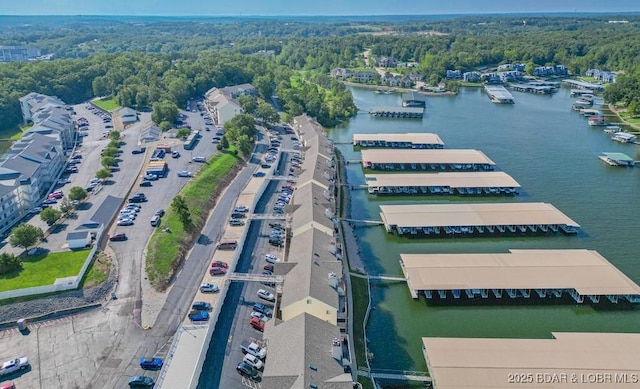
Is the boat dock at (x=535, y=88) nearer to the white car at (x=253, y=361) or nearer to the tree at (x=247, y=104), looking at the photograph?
the tree at (x=247, y=104)

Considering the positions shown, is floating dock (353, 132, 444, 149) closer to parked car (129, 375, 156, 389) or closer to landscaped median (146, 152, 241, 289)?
landscaped median (146, 152, 241, 289)

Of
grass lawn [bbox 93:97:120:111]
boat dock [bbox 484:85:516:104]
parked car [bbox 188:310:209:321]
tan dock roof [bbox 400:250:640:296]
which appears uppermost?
tan dock roof [bbox 400:250:640:296]

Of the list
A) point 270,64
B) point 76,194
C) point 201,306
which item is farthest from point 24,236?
point 270,64

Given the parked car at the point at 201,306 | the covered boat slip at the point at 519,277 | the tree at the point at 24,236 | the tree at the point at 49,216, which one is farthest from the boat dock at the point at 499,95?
the tree at the point at 24,236

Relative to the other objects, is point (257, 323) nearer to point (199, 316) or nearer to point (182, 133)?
point (199, 316)

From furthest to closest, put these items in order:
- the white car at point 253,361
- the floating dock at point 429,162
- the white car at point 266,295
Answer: the floating dock at point 429,162, the white car at point 266,295, the white car at point 253,361

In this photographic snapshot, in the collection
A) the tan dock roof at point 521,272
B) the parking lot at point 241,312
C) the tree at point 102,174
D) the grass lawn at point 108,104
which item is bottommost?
the grass lawn at point 108,104

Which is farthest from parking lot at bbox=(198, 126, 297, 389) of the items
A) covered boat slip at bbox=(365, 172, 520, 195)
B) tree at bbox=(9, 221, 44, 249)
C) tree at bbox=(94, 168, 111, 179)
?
tree at bbox=(94, 168, 111, 179)
